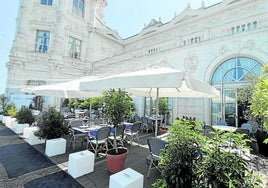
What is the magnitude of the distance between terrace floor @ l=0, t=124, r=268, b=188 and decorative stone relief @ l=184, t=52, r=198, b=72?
6138 mm

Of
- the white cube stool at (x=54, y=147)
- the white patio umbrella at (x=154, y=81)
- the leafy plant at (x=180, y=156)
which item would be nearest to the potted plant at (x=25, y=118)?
the white cube stool at (x=54, y=147)

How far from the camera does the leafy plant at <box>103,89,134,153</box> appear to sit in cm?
386

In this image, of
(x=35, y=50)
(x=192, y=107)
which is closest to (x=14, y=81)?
(x=35, y=50)

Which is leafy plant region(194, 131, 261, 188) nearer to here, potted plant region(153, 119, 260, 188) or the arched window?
potted plant region(153, 119, 260, 188)

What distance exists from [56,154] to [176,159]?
4.31 m

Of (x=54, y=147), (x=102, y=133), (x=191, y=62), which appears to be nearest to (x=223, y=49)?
(x=191, y=62)

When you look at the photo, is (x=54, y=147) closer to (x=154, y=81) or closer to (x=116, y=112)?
(x=116, y=112)

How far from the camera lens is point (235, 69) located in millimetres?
8844

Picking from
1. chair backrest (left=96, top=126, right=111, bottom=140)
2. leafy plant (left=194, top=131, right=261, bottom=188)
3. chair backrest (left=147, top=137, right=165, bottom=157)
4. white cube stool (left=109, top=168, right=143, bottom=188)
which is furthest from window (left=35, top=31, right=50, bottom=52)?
leafy plant (left=194, top=131, right=261, bottom=188)

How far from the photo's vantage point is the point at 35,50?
16.8 metres

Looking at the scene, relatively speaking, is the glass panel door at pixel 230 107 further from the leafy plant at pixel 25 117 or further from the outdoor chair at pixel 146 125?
the leafy plant at pixel 25 117

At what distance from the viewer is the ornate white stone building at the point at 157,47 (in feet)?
28.8

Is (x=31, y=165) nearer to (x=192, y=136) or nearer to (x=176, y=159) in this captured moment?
(x=176, y=159)

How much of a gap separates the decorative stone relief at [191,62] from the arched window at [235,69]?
4.46 feet
